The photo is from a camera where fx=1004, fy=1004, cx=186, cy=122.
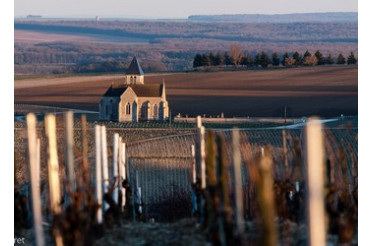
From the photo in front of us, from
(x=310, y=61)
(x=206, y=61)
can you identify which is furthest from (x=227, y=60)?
(x=310, y=61)

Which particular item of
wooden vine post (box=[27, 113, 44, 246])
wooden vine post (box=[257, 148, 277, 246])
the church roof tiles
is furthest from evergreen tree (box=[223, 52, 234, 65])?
wooden vine post (box=[257, 148, 277, 246])

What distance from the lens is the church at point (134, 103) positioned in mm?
50812

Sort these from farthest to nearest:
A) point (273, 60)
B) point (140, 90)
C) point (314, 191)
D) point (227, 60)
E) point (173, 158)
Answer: point (227, 60) < point (273, 60) < point (140, 90) < point (173, 158) < point (314, 191)

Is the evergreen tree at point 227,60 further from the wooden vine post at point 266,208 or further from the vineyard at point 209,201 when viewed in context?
the wooden vine post at point 266,208

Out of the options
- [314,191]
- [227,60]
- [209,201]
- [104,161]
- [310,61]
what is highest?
[227,60]

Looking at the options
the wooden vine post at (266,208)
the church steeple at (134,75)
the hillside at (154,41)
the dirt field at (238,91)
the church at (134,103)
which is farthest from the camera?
the hillside at (154,41)

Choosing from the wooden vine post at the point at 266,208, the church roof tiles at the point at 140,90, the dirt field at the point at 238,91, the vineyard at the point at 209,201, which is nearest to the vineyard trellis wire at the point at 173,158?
the vineyard at the point at 209,201

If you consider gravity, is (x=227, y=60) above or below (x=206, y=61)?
above

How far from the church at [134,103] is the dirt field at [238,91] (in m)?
0.87

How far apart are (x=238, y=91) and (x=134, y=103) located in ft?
27.2

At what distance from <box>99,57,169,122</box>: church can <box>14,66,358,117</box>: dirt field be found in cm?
87

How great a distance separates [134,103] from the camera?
2072 inches

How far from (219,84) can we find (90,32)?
101286 mm

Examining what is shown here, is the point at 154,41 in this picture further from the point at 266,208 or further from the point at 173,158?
the point at 266,208
